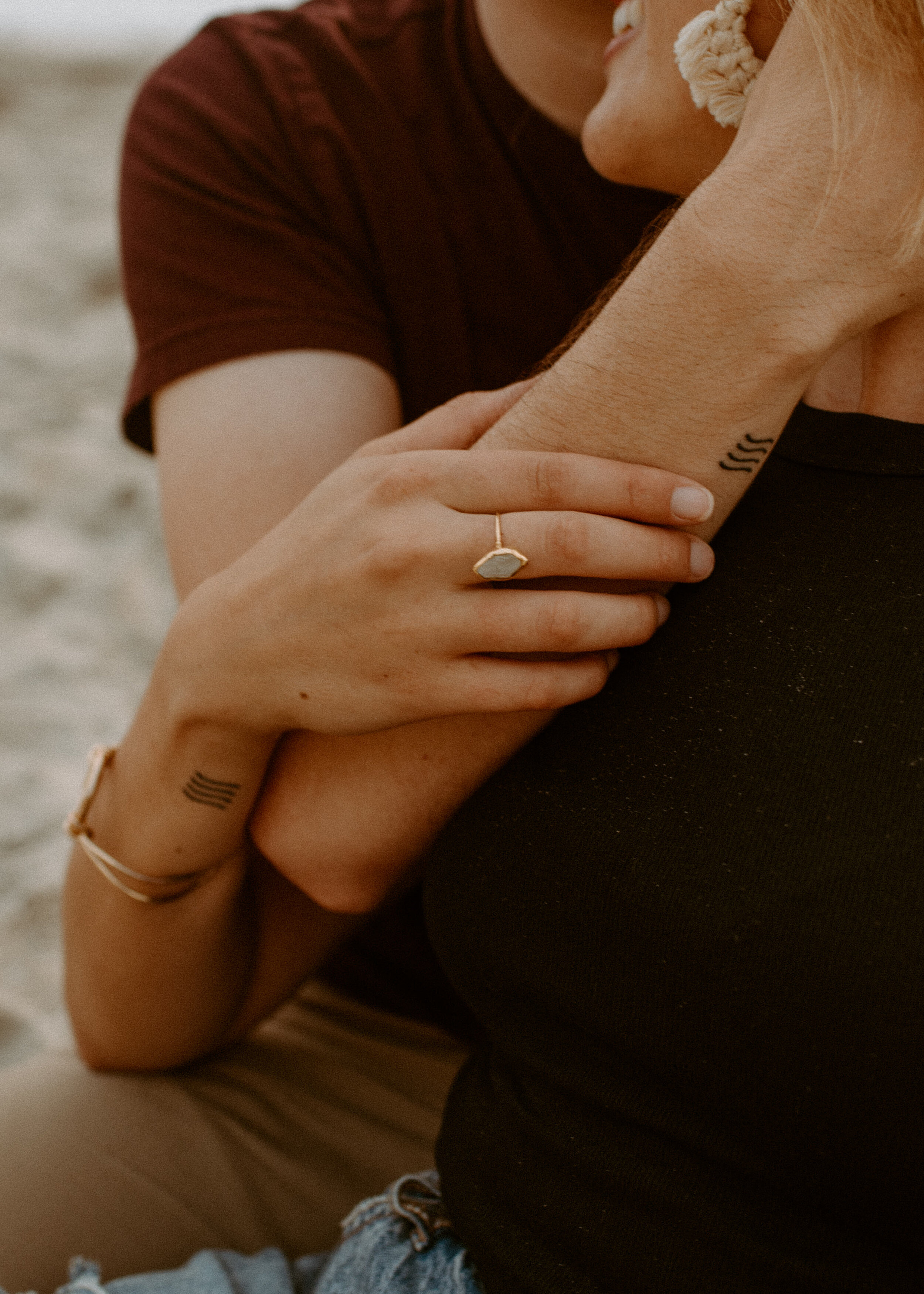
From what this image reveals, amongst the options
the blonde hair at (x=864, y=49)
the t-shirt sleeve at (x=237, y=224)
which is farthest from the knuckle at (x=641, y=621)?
the t-shirt sleeve at (x=237, y=224)

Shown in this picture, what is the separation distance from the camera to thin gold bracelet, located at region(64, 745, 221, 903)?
39.4 inches

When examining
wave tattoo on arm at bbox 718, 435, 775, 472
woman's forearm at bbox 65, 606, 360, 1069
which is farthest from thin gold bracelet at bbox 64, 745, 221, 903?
wave tattoo on arm at bbox 718, 435, 775, 472

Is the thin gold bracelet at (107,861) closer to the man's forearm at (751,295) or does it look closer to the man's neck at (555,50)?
the man's forearm at (751,295)

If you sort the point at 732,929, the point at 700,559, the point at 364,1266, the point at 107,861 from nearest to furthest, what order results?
the point at 732,929
the point at 700,559
the point at 364,1266
the point at 107,861

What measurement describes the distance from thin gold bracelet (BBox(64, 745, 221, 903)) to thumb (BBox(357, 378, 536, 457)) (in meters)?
0.45

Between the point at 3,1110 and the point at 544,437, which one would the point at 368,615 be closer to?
the point at 544,437

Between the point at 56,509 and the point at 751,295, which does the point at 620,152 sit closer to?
the point at 751,295

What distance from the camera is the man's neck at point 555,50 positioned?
3.72 ft

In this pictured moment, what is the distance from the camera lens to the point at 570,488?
0.69 metres

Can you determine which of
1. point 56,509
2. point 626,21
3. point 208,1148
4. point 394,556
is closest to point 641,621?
point 394,556

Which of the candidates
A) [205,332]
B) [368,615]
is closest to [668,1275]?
[368,615]

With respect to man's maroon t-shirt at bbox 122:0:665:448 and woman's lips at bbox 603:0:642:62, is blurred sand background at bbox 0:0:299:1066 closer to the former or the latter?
man's maroon t-shirt at bbox 122:0:665:448

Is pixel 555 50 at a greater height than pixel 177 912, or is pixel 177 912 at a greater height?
pixel 555 50

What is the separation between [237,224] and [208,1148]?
97cm
